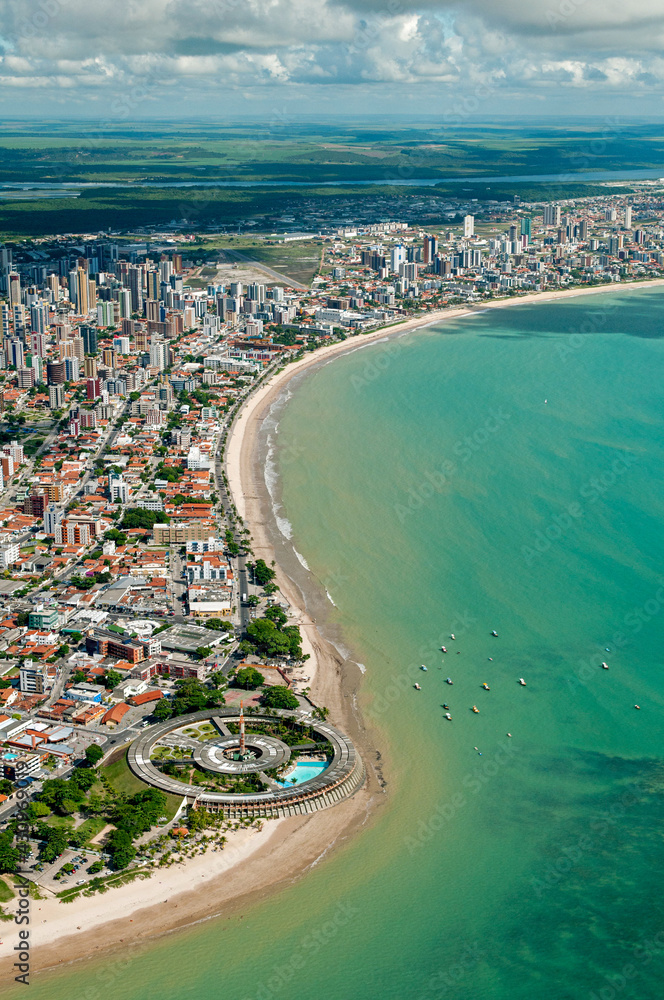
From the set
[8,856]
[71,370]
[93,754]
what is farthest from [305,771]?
[71,370]

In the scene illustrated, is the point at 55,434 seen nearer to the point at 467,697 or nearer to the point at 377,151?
the point at 467,697

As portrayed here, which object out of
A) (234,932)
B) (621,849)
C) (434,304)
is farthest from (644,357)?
(234,932)

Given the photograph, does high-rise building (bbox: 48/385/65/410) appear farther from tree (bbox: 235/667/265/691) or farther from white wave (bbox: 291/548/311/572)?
tree (bbox: 235/667/265/691)

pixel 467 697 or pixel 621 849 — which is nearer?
pixel 621 849

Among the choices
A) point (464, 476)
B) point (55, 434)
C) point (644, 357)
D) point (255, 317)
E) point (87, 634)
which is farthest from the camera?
point (255, 317)

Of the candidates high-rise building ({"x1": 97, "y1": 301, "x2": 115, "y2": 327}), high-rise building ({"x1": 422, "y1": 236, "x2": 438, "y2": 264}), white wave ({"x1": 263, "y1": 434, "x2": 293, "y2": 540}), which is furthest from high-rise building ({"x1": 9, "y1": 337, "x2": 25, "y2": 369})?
high-rise building ({"x1": 422, "y1": 236, "x2": 438, "y2": 264})

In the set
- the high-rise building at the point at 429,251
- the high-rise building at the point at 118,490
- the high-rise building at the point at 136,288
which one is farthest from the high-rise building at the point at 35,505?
the high-rise building at the point at 429,251

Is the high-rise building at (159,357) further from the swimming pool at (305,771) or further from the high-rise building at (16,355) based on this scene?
the swimming pool at (305,771)
